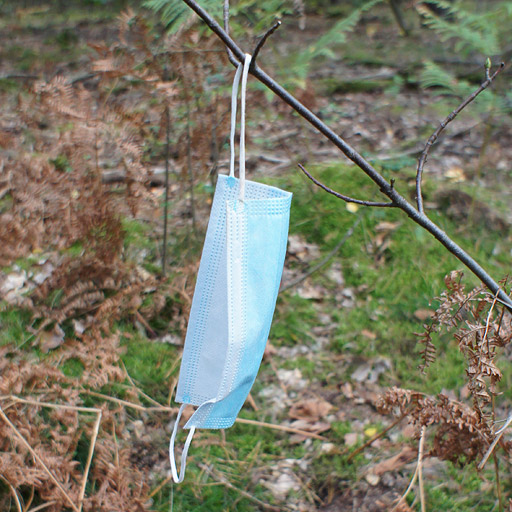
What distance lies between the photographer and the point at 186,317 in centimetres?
303

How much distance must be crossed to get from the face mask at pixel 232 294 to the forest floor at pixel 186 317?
64 cm

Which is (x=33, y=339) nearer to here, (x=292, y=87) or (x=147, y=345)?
(x=147, y=345)

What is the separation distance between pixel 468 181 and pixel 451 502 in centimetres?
302

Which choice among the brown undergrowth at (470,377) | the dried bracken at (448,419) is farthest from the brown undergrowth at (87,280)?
the brown undergrowth at (470,377)

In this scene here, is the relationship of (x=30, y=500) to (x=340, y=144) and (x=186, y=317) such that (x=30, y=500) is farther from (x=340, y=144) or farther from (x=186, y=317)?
(x=340, y=144)

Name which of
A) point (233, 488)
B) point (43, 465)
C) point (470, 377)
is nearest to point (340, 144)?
point (470, 377)

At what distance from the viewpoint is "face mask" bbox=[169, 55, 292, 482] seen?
4.80 feet

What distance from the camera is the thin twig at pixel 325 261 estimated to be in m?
3.51

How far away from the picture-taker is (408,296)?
342 cm

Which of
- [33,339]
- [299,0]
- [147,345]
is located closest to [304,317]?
[147,345]

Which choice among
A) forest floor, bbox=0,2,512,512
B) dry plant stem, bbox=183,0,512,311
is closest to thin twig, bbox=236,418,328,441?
forest floor, bbox=0,2,512,512

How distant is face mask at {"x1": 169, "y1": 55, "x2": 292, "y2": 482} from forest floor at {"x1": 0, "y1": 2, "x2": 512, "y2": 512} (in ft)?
2.09

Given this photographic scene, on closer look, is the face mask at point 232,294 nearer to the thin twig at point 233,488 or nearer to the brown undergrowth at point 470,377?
the brown undergrowth at point 470,377

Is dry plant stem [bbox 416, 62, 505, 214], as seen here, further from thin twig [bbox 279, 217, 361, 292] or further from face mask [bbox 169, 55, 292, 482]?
thin twig [bbox 279, 217, 361, 292]
